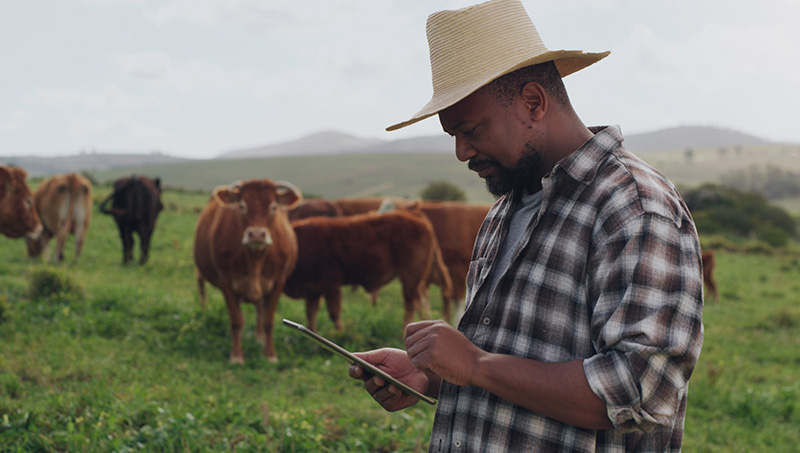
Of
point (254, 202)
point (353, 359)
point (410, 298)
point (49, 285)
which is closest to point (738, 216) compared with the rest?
point (410, 298)

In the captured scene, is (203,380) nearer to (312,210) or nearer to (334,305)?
(334,305)

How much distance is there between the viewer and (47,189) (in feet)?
45.2

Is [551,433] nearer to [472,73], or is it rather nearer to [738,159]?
[472,73]

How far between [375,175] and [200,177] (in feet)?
64.9

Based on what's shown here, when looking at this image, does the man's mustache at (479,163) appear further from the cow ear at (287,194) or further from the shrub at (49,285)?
the shrub at (49,285)

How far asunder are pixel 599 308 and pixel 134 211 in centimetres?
1387

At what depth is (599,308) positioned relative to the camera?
168 centimetres

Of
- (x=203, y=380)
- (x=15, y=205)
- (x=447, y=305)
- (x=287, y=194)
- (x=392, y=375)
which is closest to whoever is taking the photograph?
(x=392, y=375)

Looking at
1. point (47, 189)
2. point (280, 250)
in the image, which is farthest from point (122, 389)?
point (47, 189)

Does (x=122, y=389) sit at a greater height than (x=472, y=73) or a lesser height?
lesser

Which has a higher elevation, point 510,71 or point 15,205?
point 510,71

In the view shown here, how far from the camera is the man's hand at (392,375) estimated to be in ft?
7.04

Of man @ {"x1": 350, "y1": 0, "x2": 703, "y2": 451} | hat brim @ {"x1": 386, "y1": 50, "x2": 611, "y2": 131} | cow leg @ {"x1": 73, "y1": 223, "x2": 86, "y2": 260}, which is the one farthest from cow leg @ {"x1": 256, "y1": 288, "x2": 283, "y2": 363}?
cow leg @ {"x1": 73, "y1": 223, "x2": 86, "y2": 260}

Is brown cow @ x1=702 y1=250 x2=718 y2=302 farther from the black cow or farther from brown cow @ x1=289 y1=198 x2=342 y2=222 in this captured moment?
the black cow
